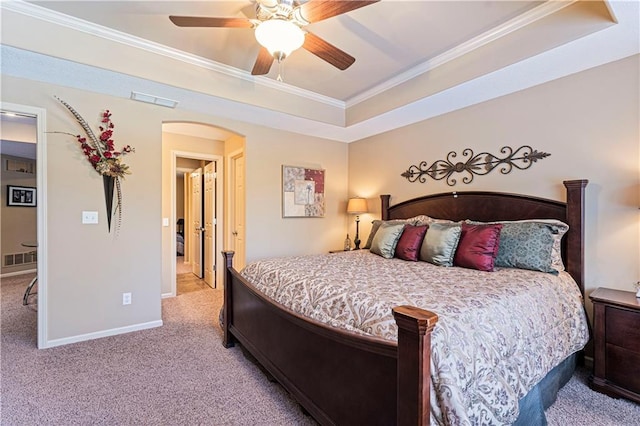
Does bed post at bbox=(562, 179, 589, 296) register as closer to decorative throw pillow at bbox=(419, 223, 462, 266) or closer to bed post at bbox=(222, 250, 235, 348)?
decorative throw pillow at bbox=(419, 223, 462, 266)

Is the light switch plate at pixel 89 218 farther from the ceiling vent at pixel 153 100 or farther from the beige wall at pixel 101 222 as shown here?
the ceiling vent at pixel 153 100

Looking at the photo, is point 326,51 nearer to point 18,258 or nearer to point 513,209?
point 513,209

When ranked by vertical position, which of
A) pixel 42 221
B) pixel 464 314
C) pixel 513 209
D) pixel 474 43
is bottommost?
pixel 464 314

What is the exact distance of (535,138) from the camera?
278 centimetres

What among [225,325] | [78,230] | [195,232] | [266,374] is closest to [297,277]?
[266,374]

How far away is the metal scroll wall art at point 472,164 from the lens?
2.85m

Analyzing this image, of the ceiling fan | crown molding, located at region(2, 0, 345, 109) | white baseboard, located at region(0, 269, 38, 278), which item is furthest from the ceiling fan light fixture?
white baseboard, located at region(0, 269, 38, 278)

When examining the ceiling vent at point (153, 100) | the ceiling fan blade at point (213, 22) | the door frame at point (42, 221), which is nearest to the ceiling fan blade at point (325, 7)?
the ceiling fan blade at point (213, 22)

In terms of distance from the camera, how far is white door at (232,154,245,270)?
14.0 feet

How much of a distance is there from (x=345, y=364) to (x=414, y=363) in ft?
1.65

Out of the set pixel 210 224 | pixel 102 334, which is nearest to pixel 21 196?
pixel 210 224

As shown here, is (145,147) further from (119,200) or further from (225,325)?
(225,325)

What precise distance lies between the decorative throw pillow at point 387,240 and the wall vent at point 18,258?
7.04 metres

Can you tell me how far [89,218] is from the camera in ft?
9.66
